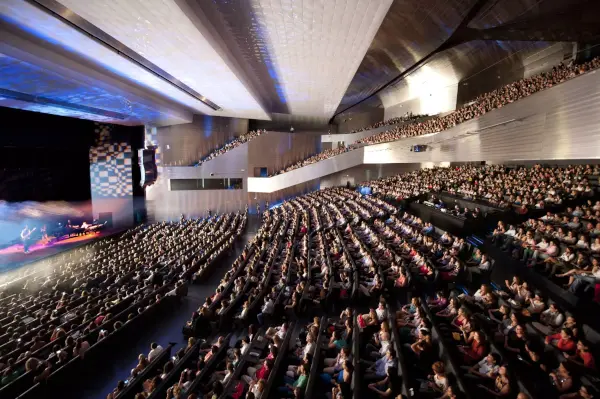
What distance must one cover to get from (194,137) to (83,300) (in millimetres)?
16098

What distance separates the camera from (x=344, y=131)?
28.3m

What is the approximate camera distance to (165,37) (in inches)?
337

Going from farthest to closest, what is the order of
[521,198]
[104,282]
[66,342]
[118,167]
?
[118,167] → [104,282] → [521,198] → [66,342]

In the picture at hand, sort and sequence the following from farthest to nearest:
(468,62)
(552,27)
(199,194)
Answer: (199,194) → (468,62) → (552,27)

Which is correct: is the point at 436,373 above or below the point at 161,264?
above

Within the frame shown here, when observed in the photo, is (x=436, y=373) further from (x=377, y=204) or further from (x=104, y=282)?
(x=377, y=204)

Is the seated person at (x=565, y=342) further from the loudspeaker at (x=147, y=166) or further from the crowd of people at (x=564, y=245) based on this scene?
the loudspeaker at (x=147, y=166)

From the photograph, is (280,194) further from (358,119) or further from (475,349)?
(475,349)

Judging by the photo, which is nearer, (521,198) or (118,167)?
(521,198)

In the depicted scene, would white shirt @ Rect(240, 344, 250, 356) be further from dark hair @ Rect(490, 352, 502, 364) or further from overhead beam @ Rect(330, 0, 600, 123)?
overhead beam @ Rect(330, 0, 600, 123)

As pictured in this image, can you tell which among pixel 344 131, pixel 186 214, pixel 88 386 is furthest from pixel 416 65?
pixel 88 386

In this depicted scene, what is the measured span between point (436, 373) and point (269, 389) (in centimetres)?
162

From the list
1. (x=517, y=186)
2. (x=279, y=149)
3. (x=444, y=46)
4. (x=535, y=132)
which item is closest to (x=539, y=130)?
(x=535, y=132)

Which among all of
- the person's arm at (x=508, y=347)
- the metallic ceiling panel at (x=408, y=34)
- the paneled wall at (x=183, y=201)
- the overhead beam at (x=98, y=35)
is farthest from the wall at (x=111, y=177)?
the person's arm at (x=508, y=347)
